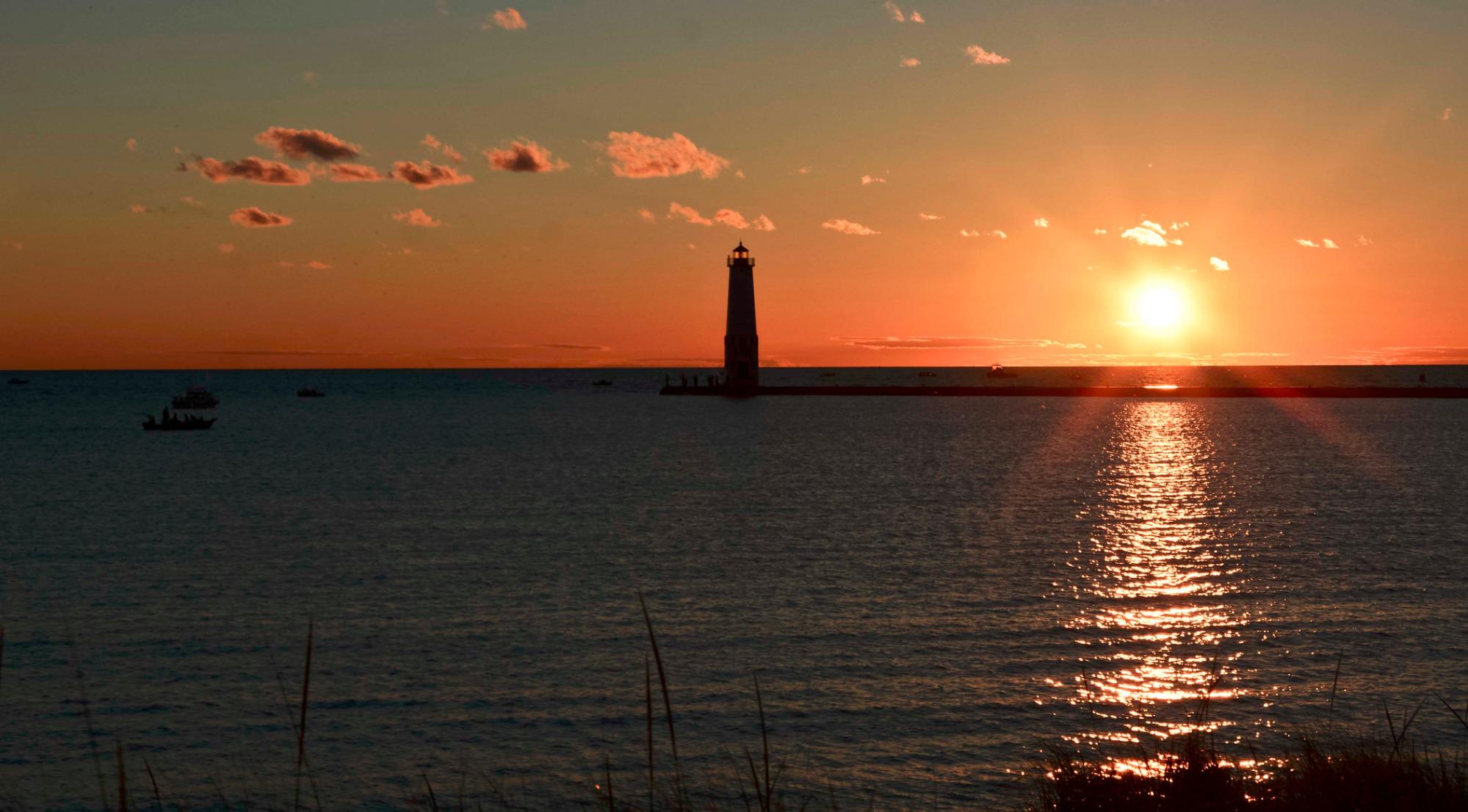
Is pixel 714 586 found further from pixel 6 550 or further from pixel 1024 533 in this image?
pixel 6 550

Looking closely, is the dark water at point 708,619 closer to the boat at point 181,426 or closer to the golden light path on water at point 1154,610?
the golden light path on water at point 1154,610

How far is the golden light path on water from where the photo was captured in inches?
659

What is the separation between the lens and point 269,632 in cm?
2270

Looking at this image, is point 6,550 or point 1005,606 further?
point 6,550

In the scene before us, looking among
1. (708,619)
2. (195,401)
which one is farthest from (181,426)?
(708,619)

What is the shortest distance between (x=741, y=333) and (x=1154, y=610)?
9992 centimetres

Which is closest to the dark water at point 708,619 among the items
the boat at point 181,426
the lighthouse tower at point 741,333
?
the boat at point 181,426

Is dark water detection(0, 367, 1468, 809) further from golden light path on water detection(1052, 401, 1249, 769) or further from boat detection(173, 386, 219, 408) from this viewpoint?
boat detection(173, 386, 219, 408)

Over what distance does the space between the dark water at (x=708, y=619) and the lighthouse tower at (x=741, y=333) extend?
62.5 m

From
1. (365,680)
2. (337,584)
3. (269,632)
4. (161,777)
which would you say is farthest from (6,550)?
(161,777)

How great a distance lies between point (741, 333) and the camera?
122812 mm

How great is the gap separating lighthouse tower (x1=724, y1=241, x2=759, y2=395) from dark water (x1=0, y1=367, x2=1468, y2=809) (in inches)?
2459

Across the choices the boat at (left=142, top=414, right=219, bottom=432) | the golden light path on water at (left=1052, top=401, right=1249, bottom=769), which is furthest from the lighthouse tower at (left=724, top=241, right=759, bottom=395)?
the golden light path on water at (left=1052, top=401, right=1249, bottom=769)

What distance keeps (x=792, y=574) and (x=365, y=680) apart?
39.9 ft
